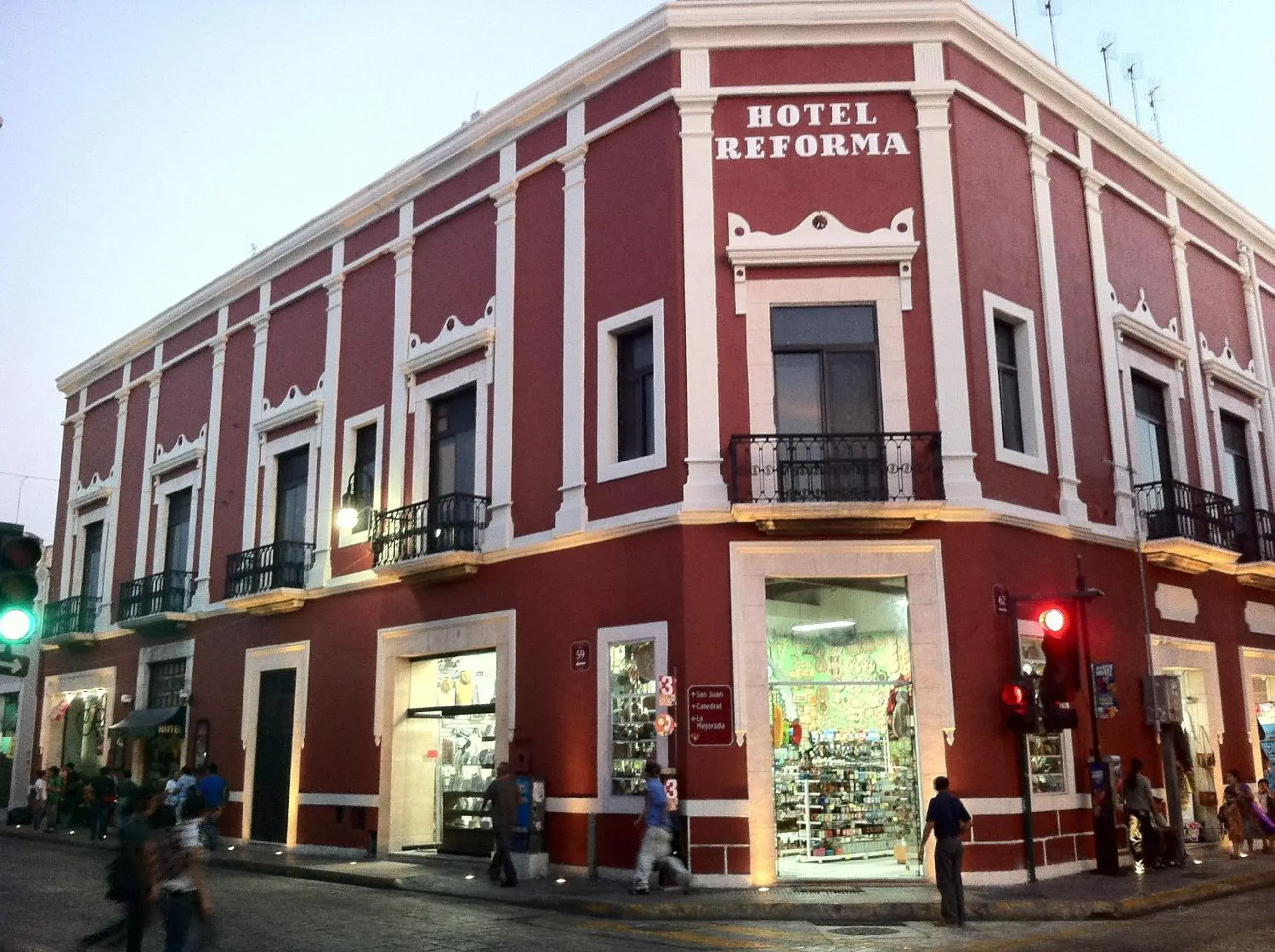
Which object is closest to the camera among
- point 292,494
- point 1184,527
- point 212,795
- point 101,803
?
point 1184,527

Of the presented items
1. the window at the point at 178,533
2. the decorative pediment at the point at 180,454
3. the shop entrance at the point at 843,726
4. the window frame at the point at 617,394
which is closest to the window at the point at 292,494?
the decorative pediment at the point at 180,454

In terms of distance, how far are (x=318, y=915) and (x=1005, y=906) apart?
764cm

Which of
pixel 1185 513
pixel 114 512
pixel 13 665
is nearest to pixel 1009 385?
pixel 1185 513

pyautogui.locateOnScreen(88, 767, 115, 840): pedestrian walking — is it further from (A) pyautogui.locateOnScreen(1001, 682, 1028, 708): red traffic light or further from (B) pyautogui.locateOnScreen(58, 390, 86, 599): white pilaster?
(A) pyautogui.locateOnScreen(1001, 682, 1028, 708): red traffic light

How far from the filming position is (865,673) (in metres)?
16.2

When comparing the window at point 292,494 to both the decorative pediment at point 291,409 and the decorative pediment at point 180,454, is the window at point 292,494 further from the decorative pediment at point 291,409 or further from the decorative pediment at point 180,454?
the decorative pediment at point 180,454

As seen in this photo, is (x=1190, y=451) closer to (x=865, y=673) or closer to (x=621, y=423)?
(x=865, y=673)

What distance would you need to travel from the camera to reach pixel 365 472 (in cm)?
2209

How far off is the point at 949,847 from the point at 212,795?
13.2 metres

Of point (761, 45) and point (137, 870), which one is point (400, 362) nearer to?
point (761, 45)

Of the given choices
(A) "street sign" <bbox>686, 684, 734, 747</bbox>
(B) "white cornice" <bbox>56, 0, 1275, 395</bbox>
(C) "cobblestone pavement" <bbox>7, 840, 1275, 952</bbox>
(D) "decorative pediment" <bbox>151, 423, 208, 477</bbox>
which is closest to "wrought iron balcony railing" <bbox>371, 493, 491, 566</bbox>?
(A) "street sign" <bbox>686, 684, 734, 747</bbox>

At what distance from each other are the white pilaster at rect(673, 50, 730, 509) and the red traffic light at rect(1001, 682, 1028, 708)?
4.20m

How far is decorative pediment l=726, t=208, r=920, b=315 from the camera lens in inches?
651

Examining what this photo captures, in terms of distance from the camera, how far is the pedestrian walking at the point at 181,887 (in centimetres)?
873
